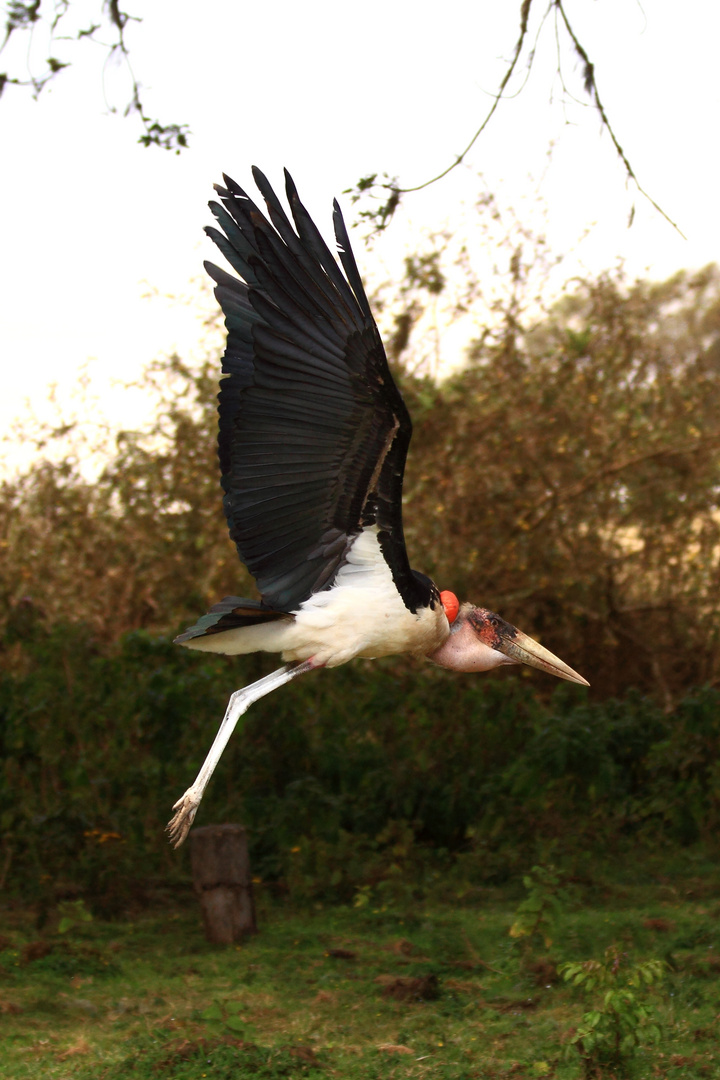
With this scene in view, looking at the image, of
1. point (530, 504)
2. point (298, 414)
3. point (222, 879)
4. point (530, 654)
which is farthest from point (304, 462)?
point (530, 504)

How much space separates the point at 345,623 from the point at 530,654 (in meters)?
0.82

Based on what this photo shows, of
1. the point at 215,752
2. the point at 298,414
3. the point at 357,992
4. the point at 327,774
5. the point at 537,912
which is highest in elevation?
the point at 298,414

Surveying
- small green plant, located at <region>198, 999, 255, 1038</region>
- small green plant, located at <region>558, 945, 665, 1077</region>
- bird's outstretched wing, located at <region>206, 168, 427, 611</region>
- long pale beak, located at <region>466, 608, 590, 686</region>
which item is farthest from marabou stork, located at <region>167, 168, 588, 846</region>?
small green plant, located at <region>198, 999, 255, 1038</region>

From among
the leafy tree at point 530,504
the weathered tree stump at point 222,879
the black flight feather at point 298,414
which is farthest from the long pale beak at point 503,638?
the leafy tree at point 530,504

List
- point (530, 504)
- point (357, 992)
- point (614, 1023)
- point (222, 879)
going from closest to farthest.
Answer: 1. point (614, 1023)
2. point (357, 992)
3. point (222, 879)
4. point (530, 504)

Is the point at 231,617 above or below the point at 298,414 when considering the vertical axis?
below

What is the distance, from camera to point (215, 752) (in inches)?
133

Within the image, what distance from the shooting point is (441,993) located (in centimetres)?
488

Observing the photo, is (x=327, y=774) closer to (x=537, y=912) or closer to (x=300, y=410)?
(x=537, y=912)

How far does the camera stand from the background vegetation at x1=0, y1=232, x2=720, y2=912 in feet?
21.1

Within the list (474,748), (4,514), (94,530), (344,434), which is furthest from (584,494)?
(344,434)

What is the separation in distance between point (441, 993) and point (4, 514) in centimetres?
510

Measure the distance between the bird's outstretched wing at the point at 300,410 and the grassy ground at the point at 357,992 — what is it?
61.4 inches

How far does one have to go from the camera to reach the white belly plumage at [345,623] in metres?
3.65
